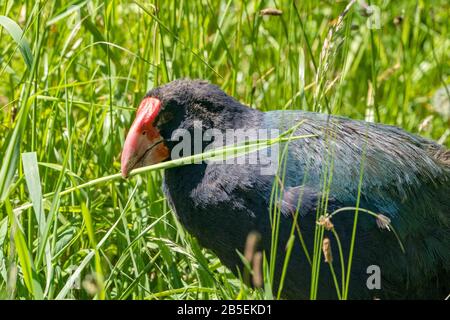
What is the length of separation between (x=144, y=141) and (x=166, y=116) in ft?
0.37

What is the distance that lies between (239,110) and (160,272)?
646mm

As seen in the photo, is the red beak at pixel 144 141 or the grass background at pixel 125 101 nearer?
the grass background at pixel 125 101

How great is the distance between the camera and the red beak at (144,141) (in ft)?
9.84

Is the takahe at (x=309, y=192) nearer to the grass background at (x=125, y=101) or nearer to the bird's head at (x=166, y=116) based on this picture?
the bird's head at (x=166, y=116)

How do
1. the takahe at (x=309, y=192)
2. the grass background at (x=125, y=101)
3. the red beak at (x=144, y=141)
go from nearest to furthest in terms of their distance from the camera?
the grass background at (x=125, y=101)
the takahe at (x=309, y=192)
the red beak at (x=144, y=141)

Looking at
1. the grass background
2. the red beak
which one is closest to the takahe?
the red beak

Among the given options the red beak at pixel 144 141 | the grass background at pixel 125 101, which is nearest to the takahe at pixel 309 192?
the red beak at pixel 144 141

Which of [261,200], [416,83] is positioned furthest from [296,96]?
[416,83]

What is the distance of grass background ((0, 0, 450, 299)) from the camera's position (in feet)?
9.02

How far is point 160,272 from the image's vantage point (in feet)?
10.6

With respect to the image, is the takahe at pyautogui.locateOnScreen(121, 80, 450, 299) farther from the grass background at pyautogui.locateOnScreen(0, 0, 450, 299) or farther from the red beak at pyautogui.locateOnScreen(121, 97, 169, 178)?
the grass background at pyautogui.locateOnScreen(0, 0, 450, 299)

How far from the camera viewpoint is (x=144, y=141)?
9.91 feet

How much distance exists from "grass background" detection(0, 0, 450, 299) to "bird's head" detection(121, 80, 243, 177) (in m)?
0.15

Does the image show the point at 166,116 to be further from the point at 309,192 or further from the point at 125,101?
the point at 125,101
